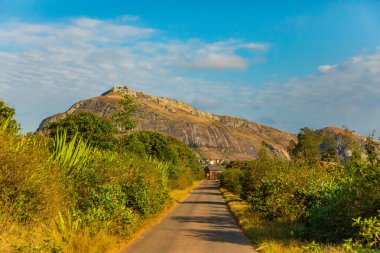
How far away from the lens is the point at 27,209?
12.1m

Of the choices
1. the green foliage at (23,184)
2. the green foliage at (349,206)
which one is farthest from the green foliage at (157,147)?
the green foliage at (23,184)

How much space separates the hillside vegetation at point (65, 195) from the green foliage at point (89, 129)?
14.1m

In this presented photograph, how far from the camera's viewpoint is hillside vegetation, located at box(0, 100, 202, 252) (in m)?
11.7

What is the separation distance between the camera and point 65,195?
1456cm

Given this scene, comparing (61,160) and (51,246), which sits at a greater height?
(61,160)

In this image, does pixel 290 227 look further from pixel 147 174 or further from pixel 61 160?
pixel 61 160

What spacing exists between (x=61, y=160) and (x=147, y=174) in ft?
22.0

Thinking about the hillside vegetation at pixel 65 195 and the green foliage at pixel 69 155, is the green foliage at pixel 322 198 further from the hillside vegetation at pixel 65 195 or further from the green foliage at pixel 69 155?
the green foliage at pixel 69 155

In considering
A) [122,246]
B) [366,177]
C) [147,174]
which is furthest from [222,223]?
[366,177]

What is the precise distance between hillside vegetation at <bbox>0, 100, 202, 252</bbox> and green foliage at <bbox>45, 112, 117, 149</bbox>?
1408 centimetres

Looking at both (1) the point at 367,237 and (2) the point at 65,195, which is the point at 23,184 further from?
(1) the point at 367,237

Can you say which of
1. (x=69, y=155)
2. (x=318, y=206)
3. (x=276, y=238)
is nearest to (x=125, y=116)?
(x=69, y=155)

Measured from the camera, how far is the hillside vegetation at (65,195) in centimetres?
1170

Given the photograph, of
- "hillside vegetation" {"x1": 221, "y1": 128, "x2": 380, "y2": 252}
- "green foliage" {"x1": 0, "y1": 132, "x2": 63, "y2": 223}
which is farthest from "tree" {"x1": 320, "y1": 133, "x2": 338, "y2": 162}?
"green foliage" {"x1": 0, "y1": 132, "x2": 63, "y2": 223}
